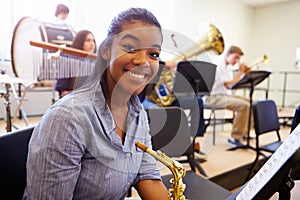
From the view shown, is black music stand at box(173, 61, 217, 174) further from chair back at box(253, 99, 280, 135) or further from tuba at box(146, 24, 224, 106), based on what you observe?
chair back at box(253, 99, 280, 135)

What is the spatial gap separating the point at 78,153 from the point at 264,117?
6.23ft

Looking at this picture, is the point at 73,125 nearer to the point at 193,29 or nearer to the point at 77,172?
the point at 77,172

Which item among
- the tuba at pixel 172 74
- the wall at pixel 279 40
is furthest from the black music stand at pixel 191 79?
the wall at pixel 279 40

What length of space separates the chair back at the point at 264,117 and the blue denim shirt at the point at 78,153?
1.58 meters

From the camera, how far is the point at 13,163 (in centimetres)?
69

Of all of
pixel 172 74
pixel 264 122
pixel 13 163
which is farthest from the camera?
pixel 264 122

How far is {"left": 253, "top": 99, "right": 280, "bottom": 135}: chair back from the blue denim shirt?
1.58 meters

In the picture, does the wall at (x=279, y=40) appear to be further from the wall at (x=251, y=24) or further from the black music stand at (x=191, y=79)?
the black music stand at (x=191, y=79)

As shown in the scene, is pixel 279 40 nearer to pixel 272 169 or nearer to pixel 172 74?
pixel 172 74

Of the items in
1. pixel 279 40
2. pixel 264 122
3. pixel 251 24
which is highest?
pixel 251 24

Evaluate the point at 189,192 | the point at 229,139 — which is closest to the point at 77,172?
the point at 189,192

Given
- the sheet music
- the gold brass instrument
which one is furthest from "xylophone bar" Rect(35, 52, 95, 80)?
the sheet music

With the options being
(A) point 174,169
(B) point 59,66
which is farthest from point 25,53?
(A) point 174,169

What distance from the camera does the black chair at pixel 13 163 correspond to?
2.17 ft
